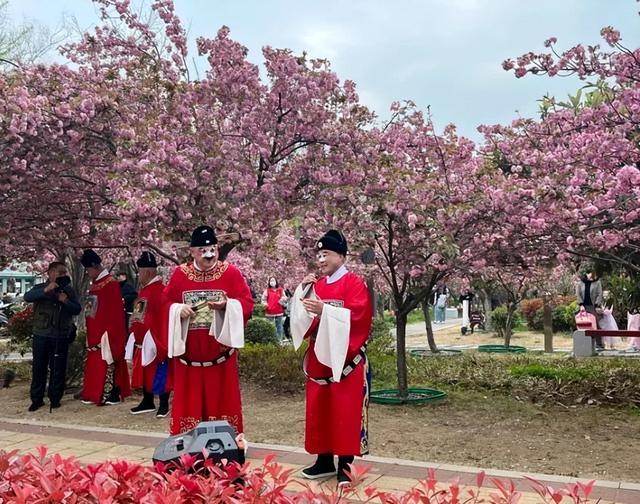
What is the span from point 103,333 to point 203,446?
559cm

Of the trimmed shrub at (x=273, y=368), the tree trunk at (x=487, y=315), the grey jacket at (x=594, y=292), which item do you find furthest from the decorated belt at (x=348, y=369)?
the tree trunk at (x=487, y=315)

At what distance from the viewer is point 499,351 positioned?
15.9 metres

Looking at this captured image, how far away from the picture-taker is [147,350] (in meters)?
7.45

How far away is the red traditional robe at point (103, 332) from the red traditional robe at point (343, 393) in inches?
158

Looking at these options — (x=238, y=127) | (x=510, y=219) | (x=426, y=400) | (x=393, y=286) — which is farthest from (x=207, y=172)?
(x=426, y=400)

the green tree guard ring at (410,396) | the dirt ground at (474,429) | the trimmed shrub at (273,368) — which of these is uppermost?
the trimmed shrub at (273,368)

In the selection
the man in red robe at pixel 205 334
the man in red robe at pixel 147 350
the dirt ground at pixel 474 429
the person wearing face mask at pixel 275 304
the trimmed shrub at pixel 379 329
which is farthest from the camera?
the person wearing face mask at pixel 275 304

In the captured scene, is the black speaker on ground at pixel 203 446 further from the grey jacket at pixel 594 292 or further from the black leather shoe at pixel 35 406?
the grey jacket at pixel 594 292

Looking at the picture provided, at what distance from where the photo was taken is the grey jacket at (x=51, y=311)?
26.6 ft

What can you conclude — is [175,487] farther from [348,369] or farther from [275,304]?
[275,304]

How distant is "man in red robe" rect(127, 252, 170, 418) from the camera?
7.46 meters

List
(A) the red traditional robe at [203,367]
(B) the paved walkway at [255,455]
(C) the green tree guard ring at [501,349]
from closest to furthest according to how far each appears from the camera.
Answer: (B) the paved walkway at [255,455], (A) the red traditional robe at [203,367], (C) the green tree guard ring at [501,349]

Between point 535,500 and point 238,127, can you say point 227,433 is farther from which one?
point 238,127

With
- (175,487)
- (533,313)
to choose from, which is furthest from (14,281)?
(175,487)
